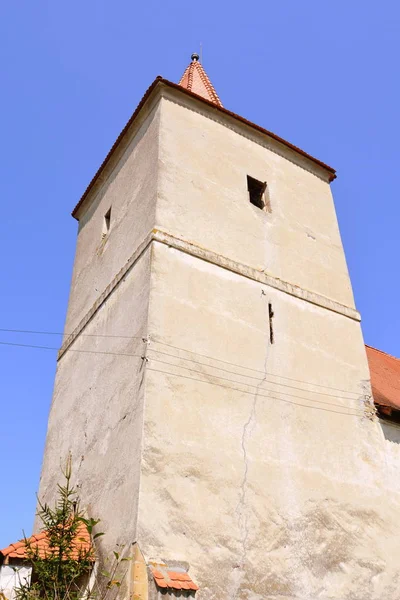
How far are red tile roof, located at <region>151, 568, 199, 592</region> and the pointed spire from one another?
10.8 m

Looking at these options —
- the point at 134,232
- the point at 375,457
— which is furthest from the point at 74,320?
the point at 375,457

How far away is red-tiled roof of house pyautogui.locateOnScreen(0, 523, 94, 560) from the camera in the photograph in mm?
6824

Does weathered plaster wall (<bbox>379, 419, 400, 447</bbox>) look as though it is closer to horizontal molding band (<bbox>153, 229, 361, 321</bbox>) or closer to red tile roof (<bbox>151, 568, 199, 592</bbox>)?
horizontal molding band (<bbox>153, 229, 361, 321</bbox>)

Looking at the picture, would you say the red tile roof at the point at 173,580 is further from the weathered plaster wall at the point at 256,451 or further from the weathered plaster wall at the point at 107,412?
the weathered plaster wall at the point at 107,412

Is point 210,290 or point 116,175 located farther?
point 116,175

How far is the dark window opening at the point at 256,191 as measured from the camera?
37.6ft

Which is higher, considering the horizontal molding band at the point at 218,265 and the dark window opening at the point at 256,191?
the dark window opening at the point at 256,191

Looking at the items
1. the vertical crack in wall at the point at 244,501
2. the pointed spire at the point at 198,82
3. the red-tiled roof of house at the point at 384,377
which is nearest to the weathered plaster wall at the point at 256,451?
the vertical crack in wall at the point at 244,501

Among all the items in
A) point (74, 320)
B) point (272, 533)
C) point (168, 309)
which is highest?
point (74, 320)

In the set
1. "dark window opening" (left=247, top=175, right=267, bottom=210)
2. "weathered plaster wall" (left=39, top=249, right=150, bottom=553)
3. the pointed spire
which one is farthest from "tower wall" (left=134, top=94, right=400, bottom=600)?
the pointed spire

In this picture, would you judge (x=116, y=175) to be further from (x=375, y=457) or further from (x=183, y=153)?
(x=375, y=457)

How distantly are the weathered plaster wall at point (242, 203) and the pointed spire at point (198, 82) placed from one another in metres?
2.79

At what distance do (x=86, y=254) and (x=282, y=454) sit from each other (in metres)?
6.20

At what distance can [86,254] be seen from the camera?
479 inches
